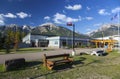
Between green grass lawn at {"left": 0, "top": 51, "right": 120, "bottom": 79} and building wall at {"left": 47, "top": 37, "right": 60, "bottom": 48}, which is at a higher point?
building wall at {"left": 47, "top": 37, "right": 60, "bottom": 48}

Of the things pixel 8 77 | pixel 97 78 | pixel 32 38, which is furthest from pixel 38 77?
pixel 32 38

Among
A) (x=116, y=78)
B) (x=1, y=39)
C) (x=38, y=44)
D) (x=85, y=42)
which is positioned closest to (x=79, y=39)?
(x=85, y=42)

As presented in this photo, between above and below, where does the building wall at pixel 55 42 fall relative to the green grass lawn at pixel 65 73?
above

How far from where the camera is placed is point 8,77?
31.2 ft

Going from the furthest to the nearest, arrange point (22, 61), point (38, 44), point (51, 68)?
point (38, 44)
point (22, 61)
point (51, 68)

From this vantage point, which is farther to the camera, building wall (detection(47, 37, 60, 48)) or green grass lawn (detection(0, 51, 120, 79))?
building wall (detection(47, 37, 60, 48))

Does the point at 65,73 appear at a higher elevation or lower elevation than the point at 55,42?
lower

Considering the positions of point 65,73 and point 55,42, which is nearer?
point 65,73

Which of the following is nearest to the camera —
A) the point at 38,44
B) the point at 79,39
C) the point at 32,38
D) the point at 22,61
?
the point at 22,61

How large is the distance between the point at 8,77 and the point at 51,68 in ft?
11.2

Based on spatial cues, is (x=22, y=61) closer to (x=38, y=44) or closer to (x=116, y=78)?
(x=116, y=78)

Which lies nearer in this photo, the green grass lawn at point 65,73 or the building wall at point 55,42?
the green grass lawn at point 65,73

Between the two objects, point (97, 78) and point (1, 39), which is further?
point (1, 39)

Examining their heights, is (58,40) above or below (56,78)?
above
